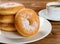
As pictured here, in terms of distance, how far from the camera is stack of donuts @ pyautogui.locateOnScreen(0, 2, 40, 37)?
0.64 metres

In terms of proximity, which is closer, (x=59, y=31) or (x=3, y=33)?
(x=3, y=33)

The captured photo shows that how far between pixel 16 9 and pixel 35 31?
11 centimetres

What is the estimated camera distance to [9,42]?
1.97ft

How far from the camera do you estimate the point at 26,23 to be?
2.11 ft

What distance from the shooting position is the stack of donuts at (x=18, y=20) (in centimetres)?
64

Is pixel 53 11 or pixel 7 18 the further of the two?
pixel 53 11

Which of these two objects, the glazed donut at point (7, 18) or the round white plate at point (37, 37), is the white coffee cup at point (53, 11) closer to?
the round white plate at point (37, 37)

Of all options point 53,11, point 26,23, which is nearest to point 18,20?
point 26,23

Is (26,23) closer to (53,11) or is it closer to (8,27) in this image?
(8,27)

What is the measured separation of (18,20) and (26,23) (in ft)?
0.10

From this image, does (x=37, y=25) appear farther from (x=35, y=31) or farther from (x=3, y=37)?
(x=3, y=37)

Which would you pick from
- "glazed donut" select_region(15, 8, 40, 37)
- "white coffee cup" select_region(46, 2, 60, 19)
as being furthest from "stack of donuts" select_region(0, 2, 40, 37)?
"white coffee cup" select_region(46, 2, 60, 19)

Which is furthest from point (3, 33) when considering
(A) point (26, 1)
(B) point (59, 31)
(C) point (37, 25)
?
(A) point (26, 1)

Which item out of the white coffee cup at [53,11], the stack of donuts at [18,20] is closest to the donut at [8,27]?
the stack of donuts at [18,20]
